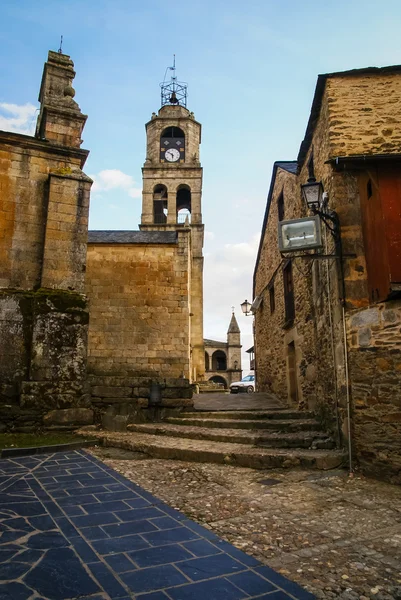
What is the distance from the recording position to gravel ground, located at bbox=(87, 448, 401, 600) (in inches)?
91.0

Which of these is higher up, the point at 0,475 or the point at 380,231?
the point at 380,231

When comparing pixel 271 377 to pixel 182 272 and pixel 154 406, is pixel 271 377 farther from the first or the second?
pixel 154 406

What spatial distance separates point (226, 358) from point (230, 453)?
4059 cm

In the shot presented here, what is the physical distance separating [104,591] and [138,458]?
3476 mm

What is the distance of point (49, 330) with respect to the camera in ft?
21.3

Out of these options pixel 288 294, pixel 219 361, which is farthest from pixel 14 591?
pixel 219 361

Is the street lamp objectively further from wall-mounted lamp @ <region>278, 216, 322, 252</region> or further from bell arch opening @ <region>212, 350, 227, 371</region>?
bell arch opening @ <region>212, 350, 227, 371</region>

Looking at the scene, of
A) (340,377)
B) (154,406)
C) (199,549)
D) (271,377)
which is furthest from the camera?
(271,377)

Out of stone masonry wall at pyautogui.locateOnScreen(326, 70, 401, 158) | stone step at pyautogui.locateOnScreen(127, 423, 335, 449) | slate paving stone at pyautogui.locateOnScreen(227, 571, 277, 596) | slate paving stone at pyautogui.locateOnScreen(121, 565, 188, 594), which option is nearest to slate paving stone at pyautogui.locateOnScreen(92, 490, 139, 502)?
slate paving stone at pyautogui.locateOnScreen(121, 565, 188, 594)

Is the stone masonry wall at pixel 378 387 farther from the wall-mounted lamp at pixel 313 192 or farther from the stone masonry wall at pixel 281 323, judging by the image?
the stone masonry wall at pixel 281 323

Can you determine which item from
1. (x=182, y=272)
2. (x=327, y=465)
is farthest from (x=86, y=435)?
(x=182, y=272)

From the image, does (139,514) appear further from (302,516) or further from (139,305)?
(139,305)

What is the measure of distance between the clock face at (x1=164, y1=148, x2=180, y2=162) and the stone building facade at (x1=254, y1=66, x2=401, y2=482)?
75.8 feet

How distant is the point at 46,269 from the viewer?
22.6 ft
